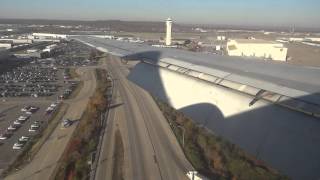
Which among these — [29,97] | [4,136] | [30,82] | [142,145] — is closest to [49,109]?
[29,97]

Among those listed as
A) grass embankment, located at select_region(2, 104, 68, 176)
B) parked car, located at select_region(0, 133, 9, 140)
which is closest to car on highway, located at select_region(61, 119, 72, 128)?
grass embankment, located at select_region(2, 104, 68, 176)

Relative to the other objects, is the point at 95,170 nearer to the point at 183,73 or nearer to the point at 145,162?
the point at 145,162

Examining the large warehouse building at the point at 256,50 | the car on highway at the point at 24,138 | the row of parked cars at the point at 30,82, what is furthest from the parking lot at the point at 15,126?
the large warehouse building at the point at 256,50

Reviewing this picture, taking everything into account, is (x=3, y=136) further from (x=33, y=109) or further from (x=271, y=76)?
(x=271, y=76)

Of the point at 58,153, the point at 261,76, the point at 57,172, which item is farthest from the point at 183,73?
the point at 58,153

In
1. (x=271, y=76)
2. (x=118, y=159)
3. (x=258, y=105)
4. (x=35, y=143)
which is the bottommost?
(x=35, y=143)

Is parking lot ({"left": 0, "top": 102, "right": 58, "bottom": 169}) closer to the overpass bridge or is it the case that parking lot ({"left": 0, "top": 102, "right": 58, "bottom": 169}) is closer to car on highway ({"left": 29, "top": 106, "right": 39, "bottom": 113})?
car on highway ({"left": 29, "top": 106, "right": 39, "bottom": 113})

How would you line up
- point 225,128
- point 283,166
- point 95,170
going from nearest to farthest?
1. point 283,166
2. point 225,128
3. point 95,170
